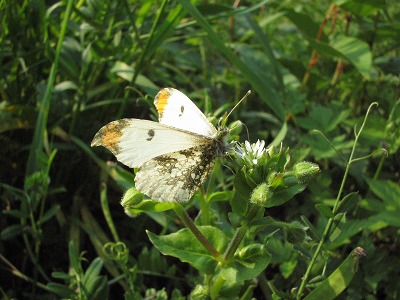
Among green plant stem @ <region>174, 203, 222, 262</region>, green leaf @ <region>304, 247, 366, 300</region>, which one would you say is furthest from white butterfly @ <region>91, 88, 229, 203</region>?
green leaf @ <region>304, 247, 366, 300</region>

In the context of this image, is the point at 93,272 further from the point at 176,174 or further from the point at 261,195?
the point at 261,195

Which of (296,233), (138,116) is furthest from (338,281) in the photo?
(138,116)

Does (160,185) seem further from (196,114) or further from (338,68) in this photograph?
(338,68)

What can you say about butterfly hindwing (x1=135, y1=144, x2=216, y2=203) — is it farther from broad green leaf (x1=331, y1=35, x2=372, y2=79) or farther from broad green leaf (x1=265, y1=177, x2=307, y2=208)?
broad green leaf (x1=331, y1=35, x2=372, y2=79)

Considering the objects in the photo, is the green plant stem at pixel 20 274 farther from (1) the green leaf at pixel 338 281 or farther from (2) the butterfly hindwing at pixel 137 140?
(1) the green leaf at pixel 338 281

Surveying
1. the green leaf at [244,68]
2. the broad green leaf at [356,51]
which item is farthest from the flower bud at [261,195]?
the broad green leaf at [356,51]
